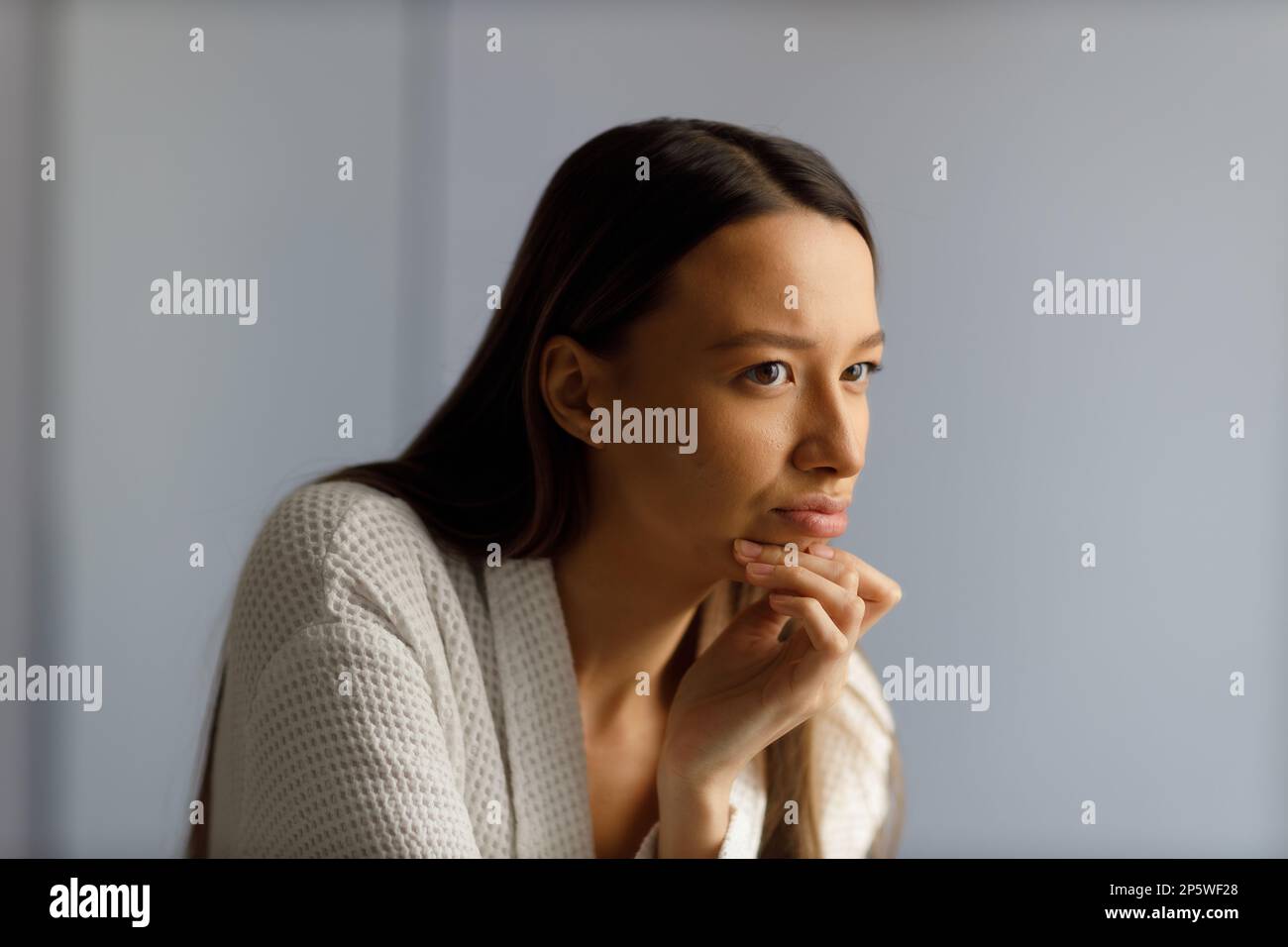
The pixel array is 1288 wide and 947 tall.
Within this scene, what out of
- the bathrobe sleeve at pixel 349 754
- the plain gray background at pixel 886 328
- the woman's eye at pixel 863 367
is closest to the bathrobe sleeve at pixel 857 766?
the plain gray background at pixel 886 328

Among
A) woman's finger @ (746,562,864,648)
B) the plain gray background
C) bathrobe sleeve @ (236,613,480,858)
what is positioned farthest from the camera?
the plain gray background

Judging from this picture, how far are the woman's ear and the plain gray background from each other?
0.65ft

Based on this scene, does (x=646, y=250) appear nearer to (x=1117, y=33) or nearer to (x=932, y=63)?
(x=932, y=63)

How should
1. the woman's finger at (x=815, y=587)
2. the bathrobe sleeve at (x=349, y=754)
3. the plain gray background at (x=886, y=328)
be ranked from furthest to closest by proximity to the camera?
the plain gray background at (x=886, y=328)
the woman's finger at (x=815, y=587)
the bathrobe sleeve at (x=349, y=754)

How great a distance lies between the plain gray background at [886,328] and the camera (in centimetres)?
98

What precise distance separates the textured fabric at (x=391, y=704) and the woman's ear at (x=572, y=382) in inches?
5.0

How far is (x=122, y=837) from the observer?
100cm

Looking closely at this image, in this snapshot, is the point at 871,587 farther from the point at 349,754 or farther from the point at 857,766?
the point at 349,754

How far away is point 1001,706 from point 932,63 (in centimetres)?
63

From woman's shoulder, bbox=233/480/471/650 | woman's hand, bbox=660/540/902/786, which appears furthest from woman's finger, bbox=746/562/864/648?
woman's shoulder, bbox=233/480/471/650

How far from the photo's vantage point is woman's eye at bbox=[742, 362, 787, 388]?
0.79 m

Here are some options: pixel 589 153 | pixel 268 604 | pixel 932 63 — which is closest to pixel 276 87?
pixel 589 153

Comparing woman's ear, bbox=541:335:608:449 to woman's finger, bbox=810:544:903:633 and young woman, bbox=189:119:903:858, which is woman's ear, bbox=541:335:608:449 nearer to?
young woman, bbox=189:119:903:858

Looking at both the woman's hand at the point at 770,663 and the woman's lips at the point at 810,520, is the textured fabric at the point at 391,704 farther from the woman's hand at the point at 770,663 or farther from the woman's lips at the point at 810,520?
the woman's lips at the point at 810,520
